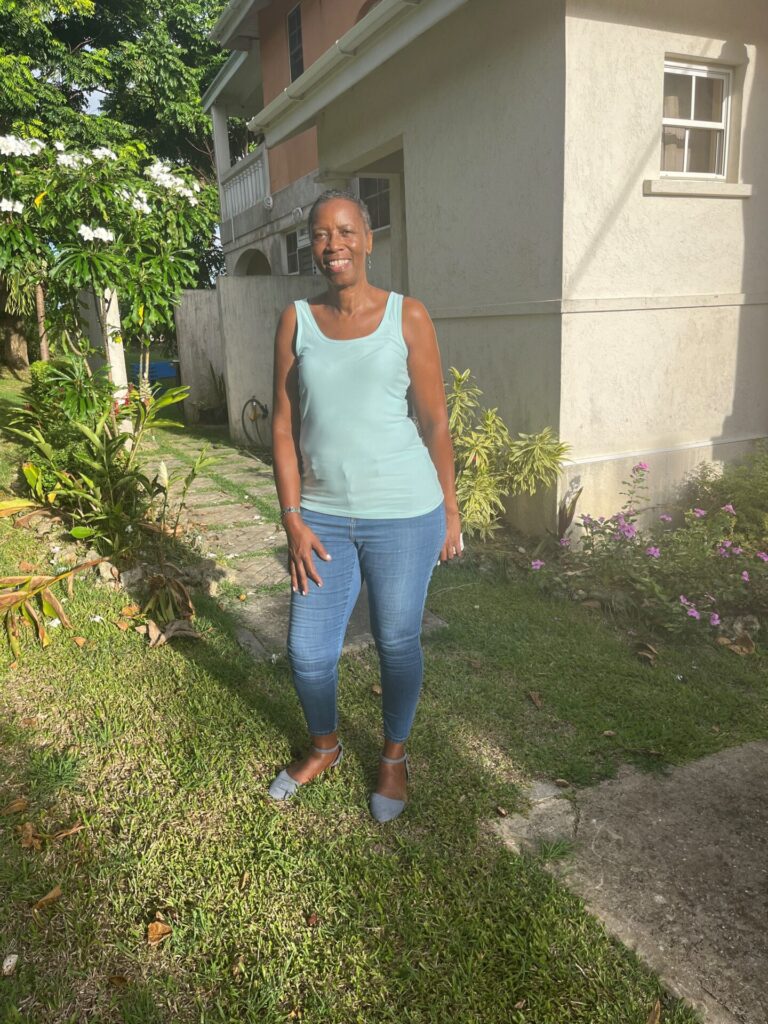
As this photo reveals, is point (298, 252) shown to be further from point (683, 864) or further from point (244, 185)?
point (683, 864)

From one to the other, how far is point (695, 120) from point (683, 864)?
204 inches

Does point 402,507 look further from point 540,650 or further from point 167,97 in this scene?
point 167,97

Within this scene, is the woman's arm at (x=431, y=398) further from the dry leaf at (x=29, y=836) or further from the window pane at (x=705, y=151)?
the window pane at (x=705, y=151)

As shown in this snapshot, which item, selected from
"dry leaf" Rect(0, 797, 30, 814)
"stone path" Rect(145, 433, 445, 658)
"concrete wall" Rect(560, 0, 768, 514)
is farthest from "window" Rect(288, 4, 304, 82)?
"dry leaf" Rect(0, 797, 30, 814)

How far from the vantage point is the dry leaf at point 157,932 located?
6.75 ft

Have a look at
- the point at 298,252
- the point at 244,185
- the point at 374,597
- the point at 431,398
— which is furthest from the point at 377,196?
the point at 374,597

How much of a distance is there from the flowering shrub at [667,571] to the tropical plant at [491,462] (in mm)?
513

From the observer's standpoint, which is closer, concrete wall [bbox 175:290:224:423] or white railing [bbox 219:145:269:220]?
concrete wall [bbox 175:290:224:423]

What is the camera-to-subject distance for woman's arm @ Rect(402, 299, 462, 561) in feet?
7.48

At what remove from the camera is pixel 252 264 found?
16.5 meters

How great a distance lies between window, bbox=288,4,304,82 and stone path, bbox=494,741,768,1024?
521 inches

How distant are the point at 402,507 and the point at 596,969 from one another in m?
1.37

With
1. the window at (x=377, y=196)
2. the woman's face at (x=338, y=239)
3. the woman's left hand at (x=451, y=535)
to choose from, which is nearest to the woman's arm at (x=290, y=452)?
the woman's face at (x=338, y=239)

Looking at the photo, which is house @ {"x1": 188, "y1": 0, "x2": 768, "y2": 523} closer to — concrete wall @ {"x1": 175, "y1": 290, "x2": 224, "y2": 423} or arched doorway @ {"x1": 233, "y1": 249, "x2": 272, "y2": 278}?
concrete wall @ {"x1": 175, "y1": 290, "x2": 224, "y2": 423}
